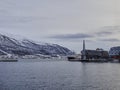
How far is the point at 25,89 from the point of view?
54.5 m

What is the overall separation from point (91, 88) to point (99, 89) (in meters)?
1.95

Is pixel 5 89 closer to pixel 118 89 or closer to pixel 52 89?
pixel 52 89

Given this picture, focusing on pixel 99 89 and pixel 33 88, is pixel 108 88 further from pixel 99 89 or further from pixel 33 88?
pixel 33 88

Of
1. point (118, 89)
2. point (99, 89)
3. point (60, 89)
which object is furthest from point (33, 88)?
point (118, 89)

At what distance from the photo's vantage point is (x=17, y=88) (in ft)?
183

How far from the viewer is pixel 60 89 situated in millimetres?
55125

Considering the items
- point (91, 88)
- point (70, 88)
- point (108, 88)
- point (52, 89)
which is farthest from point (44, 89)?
point (108, 88)

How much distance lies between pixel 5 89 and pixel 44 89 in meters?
7.95

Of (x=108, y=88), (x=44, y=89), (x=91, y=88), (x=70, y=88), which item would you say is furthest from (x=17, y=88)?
(x=108, y=88)

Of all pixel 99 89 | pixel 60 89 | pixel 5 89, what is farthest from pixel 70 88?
pixel 5 89

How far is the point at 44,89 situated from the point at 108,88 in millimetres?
13527

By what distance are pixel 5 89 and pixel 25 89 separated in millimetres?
4112

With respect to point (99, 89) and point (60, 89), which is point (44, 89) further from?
point (99, 89)

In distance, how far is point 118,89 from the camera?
2188 inches
